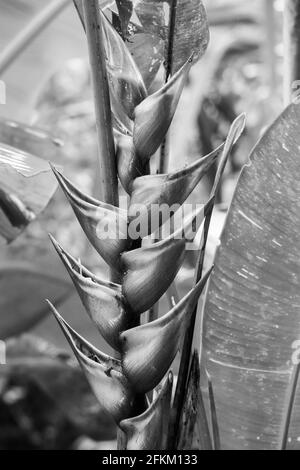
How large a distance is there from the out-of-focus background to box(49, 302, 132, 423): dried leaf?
0.22 metres

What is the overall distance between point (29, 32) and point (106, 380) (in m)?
0.66

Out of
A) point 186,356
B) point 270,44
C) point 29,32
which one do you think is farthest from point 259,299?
point 270,44

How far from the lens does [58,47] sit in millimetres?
1130

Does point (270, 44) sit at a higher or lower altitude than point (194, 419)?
higher

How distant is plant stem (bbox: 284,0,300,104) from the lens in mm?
539

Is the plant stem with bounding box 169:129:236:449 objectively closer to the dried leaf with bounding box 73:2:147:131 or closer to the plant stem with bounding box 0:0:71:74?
the dried leaf with bounding box 73:2:147:131

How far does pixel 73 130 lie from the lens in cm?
215

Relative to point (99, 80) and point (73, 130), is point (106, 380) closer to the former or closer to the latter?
point (99, 80)

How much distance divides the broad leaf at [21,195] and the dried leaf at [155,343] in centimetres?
20

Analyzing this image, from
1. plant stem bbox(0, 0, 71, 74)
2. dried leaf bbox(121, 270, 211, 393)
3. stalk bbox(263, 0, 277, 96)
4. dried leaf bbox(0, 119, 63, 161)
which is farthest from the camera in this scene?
stalk bbox(263, 0, 277, 96)

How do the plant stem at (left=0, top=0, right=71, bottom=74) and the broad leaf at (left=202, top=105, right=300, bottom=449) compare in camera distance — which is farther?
the plant stem at (left=0, top=0, right=71, bottom=74)

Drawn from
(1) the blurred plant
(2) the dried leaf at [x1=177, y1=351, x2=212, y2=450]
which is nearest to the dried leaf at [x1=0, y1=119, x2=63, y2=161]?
(1) the blurred plant
